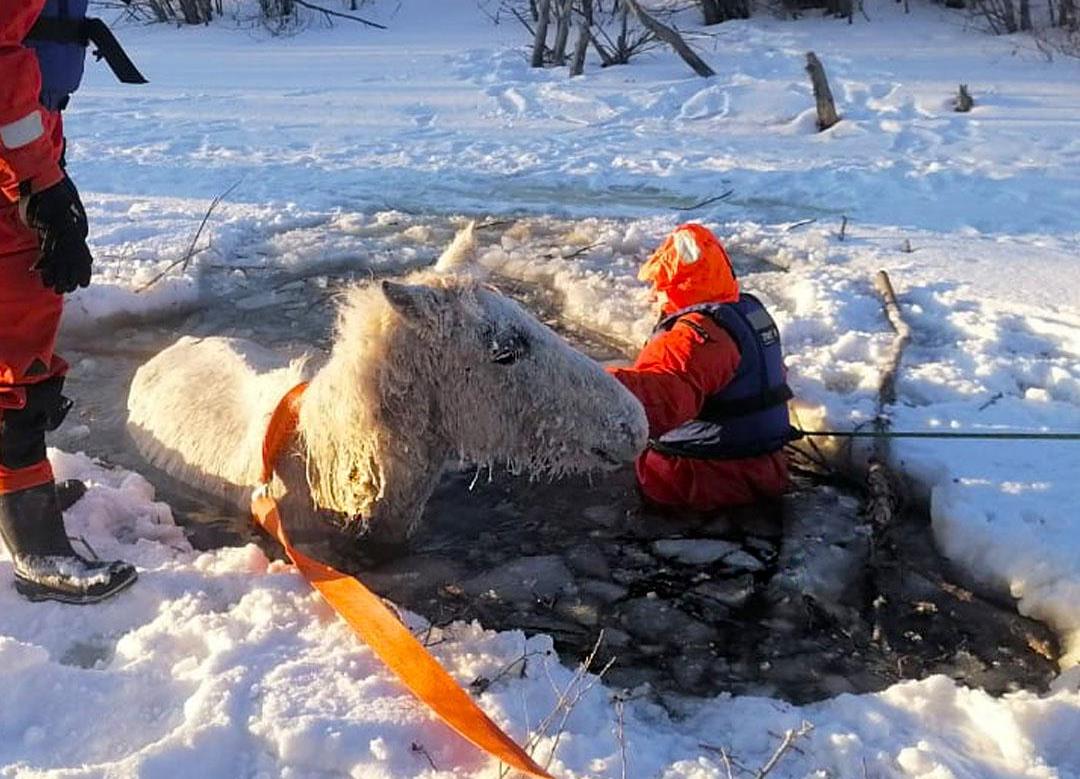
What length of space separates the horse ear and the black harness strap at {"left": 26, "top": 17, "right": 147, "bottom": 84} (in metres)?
1.18

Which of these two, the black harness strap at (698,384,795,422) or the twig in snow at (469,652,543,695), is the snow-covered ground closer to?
the twig in snow at (469,652,543,695)

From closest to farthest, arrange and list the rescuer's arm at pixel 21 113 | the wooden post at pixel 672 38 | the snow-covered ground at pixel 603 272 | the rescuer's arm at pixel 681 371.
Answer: the snow-covered ground at pixel 603 272
the rescuer's arm at pixel 21 113
the rescuer's arm at pixel 681 371
the wooden post at pixel 672 38

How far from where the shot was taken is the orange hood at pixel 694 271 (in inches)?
171

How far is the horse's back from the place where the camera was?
14.3 feet

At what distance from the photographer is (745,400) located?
4438 mm

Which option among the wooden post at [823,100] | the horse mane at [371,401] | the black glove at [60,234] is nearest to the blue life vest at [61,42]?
the black glove at [60,234]

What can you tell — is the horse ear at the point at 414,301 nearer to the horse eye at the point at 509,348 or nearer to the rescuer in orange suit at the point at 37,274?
the horse eye at the point at 509,348

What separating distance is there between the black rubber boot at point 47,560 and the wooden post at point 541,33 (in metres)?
11.9

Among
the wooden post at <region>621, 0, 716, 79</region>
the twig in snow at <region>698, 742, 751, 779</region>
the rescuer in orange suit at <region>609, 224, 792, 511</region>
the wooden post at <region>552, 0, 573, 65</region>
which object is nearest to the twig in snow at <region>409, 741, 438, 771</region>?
the twig in snow at <region>698, 742, 751, 779</region>

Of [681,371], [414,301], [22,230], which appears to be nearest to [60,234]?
[22,230]

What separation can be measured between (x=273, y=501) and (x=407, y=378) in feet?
2.56

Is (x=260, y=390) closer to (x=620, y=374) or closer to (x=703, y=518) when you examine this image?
(x=620, y=374)

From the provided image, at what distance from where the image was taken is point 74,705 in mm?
2770

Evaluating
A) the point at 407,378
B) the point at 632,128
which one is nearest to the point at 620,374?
the point at 407,378
